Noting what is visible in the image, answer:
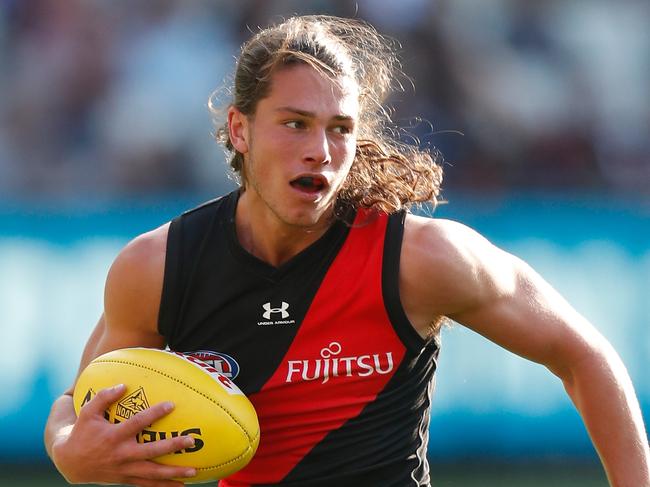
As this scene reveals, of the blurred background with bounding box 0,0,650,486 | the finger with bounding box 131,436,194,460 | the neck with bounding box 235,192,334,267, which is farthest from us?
the blurred background with bounding box 0,0,650,486

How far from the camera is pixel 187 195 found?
7746 millimetres

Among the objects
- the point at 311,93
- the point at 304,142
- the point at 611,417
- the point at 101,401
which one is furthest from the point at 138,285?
the point at 611,417

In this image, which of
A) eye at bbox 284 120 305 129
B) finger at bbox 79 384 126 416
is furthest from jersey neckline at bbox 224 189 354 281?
finger at bbox 79 384 126 416

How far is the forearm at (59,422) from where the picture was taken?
4.07 meters

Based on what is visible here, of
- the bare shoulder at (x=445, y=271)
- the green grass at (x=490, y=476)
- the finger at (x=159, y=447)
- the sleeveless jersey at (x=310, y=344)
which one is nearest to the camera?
the finger at (x=159, y=447)

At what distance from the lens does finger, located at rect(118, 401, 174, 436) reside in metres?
3.67

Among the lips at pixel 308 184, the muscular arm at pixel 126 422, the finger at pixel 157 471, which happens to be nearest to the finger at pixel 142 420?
the muscular arm at pixel 126 422

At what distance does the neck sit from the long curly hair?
157 mm

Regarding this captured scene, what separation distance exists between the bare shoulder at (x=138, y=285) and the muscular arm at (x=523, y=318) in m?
0.82

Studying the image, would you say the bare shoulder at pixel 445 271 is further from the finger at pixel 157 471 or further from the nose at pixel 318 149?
the finger at pixel 157 471

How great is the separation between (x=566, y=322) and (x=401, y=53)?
4847 mm

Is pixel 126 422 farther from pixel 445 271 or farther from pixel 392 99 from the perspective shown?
pixel 392 99

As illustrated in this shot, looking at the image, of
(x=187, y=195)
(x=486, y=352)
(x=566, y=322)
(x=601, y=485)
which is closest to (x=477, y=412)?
(x=486, y=352)

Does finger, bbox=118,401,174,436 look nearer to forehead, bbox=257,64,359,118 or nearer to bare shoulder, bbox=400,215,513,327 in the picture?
bare shoulder, bbox=400,215,513,327
